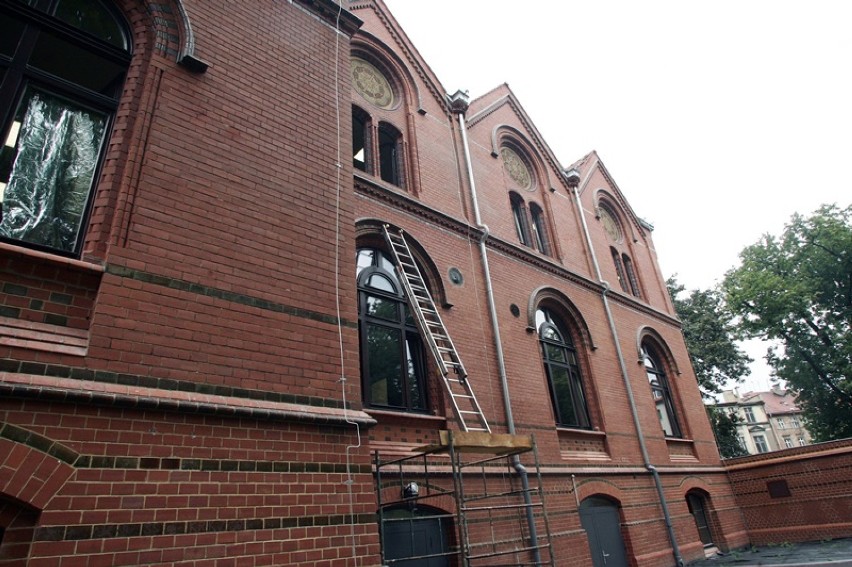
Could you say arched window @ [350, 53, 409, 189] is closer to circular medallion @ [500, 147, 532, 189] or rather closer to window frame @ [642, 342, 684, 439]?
circular medallion @ [500, 147, 532, 189]

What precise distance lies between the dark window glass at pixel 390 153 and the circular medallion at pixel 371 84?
532mm

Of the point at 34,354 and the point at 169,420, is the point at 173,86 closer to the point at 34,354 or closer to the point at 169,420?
the point at 34,354

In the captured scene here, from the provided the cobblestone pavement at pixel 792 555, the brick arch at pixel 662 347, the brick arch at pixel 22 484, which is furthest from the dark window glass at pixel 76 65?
the brick arch at pixel 662 347

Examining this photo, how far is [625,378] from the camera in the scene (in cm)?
1212

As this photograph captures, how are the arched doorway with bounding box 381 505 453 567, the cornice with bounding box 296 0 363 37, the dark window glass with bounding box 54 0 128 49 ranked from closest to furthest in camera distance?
the dark window glass with bounding box 54 0 128 49 → the cornice with bounding box 296 0 363 37 → the arched doorway with bounding box 381 505 453 567

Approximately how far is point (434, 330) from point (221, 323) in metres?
4.57

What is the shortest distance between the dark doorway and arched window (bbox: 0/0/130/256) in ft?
46.1

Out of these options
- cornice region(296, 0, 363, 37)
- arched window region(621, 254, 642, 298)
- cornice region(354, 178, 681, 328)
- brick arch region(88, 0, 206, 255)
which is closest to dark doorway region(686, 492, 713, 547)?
cornice region(354, 178, 681, 328)

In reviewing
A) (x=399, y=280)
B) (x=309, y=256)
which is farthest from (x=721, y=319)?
(x=309, y=256)

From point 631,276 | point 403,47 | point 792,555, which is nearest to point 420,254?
point 403,47

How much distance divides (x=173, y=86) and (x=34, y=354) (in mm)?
2692

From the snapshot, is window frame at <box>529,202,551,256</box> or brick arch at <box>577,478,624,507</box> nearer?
brick arch at <box>577,478,624,507</box>

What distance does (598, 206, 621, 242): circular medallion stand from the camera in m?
16.3

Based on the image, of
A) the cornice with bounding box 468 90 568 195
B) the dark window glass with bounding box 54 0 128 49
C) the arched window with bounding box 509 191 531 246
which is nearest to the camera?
the dark window glass with bounding box 54 0 128 49
